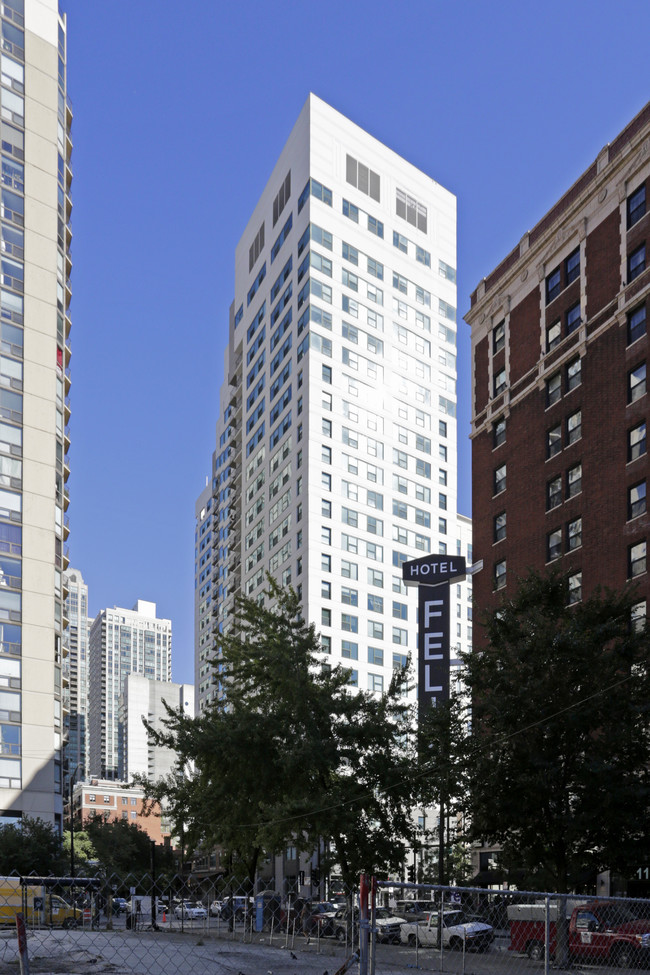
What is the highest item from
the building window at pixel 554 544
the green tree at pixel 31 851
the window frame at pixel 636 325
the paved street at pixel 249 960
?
the window frame at pixel 636 325

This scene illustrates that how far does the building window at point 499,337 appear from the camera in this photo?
6756 cm

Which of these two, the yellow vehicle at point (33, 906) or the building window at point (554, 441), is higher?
the building window at point (554, 441)

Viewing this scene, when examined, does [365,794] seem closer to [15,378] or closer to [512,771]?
[512,771]

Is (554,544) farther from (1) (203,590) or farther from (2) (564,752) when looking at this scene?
(1) (203,590)

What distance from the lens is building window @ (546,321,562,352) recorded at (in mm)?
61156

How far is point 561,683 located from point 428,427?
3461 inches

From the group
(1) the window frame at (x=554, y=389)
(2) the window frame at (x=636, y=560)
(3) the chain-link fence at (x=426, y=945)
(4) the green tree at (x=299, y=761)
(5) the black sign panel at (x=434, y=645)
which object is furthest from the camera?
(5) the black sign panel at (x=434, y=645)

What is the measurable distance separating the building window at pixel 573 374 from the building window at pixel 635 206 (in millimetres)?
7544

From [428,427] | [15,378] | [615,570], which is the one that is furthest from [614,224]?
[428,427]

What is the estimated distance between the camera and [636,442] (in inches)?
2072

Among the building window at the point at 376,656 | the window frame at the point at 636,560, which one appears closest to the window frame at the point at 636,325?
the window frame at the point at 636,560

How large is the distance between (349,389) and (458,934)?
96868 mm

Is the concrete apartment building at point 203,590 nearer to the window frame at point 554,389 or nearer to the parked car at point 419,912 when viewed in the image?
the window frame at point 554,389

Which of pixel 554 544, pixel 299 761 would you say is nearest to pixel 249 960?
pixel 299 761
